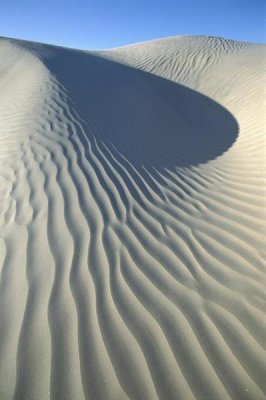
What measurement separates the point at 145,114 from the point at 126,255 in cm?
480

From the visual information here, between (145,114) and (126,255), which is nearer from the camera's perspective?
(126,255)

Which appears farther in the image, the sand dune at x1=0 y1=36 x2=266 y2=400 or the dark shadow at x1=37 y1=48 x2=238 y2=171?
the dark shadow at x1=37 y1=48 x2=238 y2=171

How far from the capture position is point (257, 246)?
10.3ft

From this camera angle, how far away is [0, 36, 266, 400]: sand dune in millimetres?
1984

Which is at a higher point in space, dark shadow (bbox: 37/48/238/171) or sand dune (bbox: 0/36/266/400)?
dark shadow (bbox: 37/48/238/171)

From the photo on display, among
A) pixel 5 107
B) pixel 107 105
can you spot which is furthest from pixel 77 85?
pixel 5 107

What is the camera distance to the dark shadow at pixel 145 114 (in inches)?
207

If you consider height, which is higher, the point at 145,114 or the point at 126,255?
the point at 145,114

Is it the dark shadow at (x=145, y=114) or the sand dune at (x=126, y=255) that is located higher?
the dark shadow at (x=145, y=114)

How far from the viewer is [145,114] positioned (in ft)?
23.0

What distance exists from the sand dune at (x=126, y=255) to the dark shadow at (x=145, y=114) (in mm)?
55

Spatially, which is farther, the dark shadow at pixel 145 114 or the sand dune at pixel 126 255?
the dark shadow at pixel 145 114

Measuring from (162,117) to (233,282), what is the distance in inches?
205

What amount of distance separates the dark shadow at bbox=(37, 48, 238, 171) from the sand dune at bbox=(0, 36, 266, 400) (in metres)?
0.05
